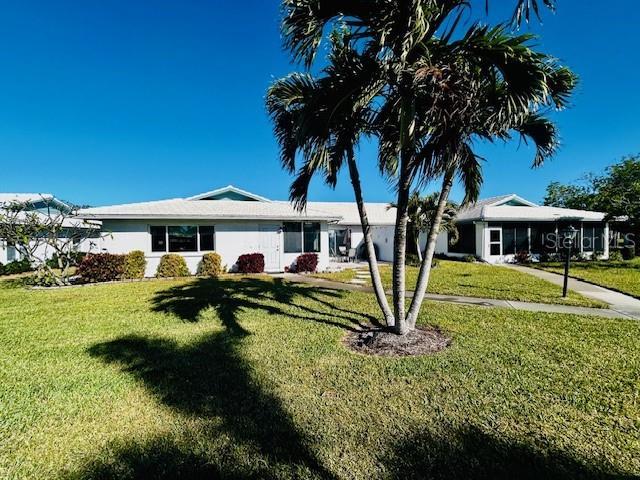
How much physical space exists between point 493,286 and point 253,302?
28.0 feet

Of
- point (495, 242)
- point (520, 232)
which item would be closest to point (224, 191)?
point (495, 242)

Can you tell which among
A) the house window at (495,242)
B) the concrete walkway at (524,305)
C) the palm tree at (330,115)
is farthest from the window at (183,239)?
the house window at (495,242)

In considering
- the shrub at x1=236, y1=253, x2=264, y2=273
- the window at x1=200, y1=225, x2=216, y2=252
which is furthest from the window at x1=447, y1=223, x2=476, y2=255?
the window at x1=200, y1=225, x2=216, y2=252

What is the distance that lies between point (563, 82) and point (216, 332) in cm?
778

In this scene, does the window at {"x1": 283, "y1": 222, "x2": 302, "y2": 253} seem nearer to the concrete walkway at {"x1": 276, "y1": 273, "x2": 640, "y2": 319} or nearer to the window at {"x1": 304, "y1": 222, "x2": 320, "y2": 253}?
the window at {"x1": 304, "y1": 222, "x2": 320, "y2": 253}

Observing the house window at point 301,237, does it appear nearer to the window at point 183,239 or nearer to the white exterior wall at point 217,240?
the white exterior wall at point 217,240

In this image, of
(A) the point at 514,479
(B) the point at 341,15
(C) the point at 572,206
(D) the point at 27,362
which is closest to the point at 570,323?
(A) the point at 514,479

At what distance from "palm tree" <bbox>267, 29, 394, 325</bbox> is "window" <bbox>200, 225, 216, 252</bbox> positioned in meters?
10.1

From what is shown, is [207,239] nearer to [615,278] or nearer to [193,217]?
[193,217]

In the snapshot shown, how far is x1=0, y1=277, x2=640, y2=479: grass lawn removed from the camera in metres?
2.85

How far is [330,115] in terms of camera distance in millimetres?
4957

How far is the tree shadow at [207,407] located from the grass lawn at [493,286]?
26.2 ft

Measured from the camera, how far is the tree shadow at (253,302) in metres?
7.64

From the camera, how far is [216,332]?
671cm
